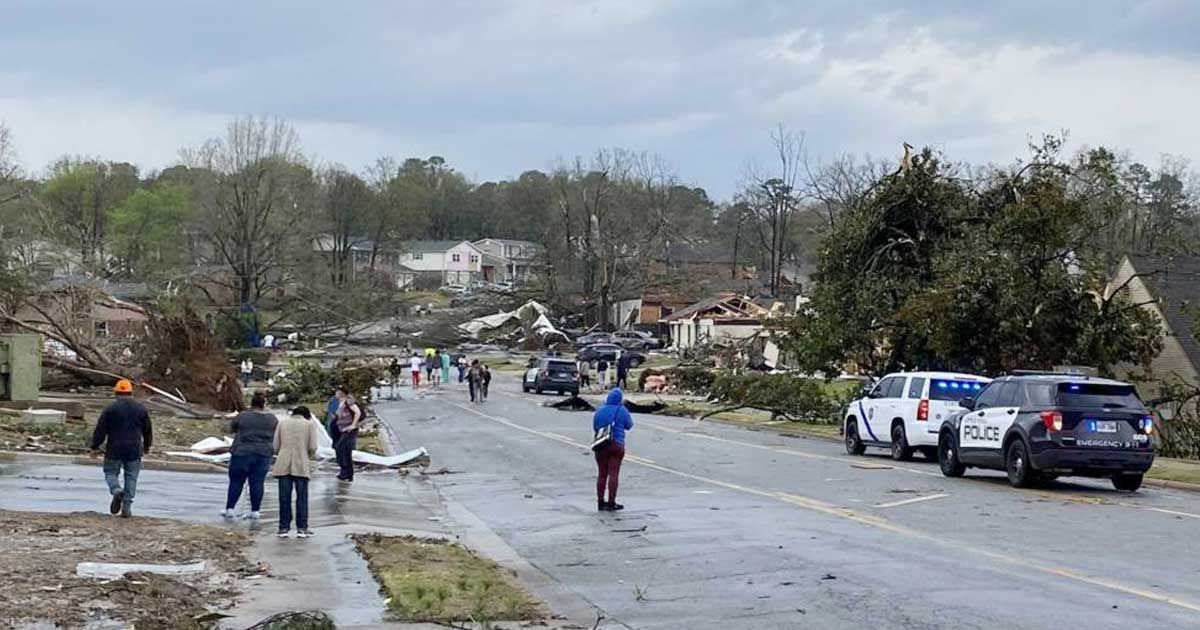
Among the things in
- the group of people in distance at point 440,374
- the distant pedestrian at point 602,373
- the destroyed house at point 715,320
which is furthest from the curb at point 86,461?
the destroyed house at point 715,320

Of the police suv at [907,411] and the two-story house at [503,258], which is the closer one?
the police suv at [907,411]

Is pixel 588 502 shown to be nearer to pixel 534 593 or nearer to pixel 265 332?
pixel 534 593

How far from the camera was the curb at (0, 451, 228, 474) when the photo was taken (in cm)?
2409

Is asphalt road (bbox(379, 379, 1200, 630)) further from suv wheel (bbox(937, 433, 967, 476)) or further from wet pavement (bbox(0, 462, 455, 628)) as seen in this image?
wet pavement (bbox(0, 462, 455, 628))

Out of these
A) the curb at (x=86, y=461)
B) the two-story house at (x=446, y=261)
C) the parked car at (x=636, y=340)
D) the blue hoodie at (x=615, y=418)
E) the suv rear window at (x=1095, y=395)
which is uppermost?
the two-story house at (x=446, y=261)

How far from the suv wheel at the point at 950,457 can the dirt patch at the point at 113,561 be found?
12971 millimetres

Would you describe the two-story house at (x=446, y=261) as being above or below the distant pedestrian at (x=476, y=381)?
above

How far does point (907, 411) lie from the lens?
96.2 feet

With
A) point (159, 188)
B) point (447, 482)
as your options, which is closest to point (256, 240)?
point (159, 188)

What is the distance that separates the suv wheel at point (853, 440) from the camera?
3161 centimetres

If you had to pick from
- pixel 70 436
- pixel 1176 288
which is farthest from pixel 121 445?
pixel 1176 288

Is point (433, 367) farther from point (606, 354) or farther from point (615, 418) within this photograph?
point (615, 418)

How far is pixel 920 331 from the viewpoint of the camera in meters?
37.8

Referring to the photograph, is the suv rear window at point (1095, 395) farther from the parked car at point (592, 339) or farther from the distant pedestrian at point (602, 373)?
the parked car at point (592, 339)
